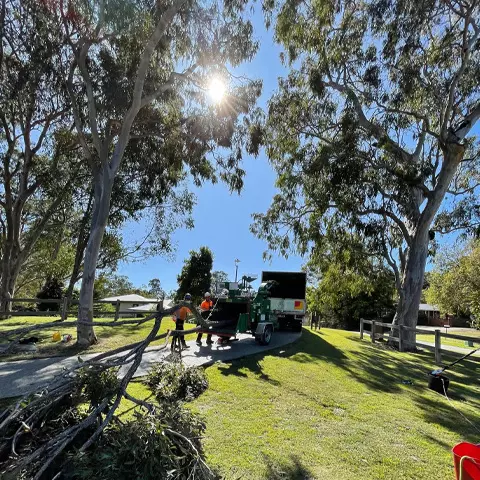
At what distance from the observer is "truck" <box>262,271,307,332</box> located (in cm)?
1673

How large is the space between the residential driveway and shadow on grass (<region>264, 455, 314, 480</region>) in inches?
115

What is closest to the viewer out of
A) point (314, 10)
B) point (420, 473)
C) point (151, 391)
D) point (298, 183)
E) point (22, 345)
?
point (420, 473)

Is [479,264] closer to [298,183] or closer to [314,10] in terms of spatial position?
[298,183]

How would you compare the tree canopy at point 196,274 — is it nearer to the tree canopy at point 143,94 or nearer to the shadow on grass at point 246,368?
the tree canopy at point 143,94

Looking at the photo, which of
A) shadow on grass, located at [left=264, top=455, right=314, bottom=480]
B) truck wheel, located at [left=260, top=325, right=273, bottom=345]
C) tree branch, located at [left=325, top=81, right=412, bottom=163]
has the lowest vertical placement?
shadow on grass, located at [left=264, top=455, right=314, bottom=480]

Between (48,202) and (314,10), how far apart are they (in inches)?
736

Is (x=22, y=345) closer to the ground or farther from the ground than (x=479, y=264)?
closer to the ground

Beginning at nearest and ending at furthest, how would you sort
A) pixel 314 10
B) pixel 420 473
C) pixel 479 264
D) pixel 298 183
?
1. pixel 420 473
2. pixel 314 10
3. pixel 298 183
4. pixel 479 264

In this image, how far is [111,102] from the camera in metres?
11.7

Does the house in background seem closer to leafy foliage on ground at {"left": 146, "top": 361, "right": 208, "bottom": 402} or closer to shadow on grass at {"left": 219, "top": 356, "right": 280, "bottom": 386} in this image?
shadow on grass at {"left": 219, "top": 356, "right": 280, "bottom": 386}

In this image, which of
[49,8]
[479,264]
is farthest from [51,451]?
[479,264]

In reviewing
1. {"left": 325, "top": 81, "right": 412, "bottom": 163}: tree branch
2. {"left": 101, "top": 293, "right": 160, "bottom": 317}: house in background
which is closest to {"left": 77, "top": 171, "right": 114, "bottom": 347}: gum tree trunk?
{"left": 101, "top": 293, "right": 160, "bottom": 317}: house in background

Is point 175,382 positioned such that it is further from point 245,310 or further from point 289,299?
point 289,299

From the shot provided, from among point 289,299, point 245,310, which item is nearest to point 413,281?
point 289,299
